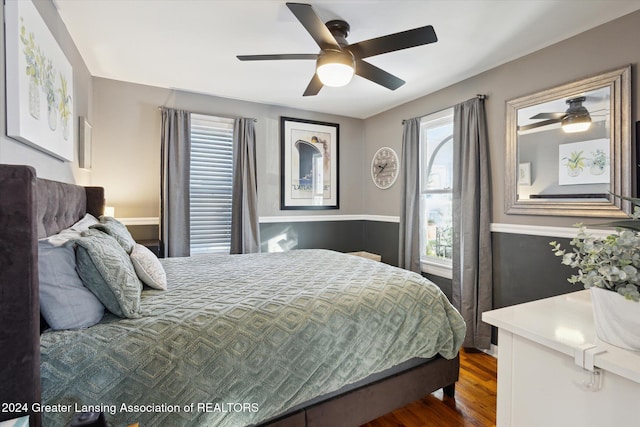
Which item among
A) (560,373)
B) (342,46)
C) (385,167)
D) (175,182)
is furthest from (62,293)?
(385,167)

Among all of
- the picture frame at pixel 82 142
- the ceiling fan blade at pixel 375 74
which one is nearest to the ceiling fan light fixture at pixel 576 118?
the ceiling fan blade at pixel 375 74

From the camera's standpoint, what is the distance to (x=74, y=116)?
2.37 m

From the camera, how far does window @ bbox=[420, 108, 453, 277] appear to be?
11.3 ft

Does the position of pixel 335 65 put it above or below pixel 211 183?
above

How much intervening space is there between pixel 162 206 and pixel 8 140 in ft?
6.65

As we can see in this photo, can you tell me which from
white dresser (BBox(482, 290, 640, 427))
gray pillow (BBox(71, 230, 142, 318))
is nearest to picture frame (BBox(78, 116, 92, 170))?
gray pillow (BBox(71, 230, 142, 318))

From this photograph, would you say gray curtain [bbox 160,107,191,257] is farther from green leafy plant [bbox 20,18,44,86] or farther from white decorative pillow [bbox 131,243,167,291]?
green leafy plant [bbox 20,18,44,86]

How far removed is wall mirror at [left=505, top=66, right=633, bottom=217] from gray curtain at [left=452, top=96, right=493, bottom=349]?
22 centimetres

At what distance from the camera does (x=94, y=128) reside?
3.19 meters

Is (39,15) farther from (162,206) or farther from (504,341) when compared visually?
(504,341)

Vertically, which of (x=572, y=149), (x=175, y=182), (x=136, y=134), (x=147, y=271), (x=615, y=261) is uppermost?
(x=136, y=134)

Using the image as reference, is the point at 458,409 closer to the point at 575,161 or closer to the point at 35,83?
the point at 575,161

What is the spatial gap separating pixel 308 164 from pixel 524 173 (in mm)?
2579

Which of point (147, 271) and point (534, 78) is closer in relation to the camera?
point (147, 271)
